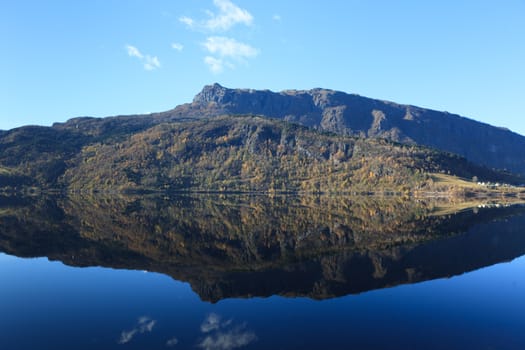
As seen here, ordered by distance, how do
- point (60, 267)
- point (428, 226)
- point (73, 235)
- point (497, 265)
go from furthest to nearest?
point (428, 226) → point (73, 235) → point (497, 265) → point (60, 267)

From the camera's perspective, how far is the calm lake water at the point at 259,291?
64.3 ft

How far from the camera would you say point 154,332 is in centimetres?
1989

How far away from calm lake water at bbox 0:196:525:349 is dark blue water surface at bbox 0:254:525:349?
0.32ft

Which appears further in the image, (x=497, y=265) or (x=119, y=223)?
(x=119, y=223)

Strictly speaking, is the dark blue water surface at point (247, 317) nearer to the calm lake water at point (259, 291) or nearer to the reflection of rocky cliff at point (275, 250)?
the calm lake water at point (259, 291)

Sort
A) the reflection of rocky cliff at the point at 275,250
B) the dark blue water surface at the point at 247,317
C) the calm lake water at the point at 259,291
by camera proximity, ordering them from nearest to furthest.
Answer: the dark blue water surface at the point at 247,317, the calm lake water at the point at 259,291, the reflection of rocky cliff at the point at 275,250

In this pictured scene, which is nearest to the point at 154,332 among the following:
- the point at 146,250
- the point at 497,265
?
the point at 146,250

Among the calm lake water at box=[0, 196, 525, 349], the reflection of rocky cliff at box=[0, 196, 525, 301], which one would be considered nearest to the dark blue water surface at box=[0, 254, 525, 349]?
the calm lake water at box=[0, 196, 525, 349]

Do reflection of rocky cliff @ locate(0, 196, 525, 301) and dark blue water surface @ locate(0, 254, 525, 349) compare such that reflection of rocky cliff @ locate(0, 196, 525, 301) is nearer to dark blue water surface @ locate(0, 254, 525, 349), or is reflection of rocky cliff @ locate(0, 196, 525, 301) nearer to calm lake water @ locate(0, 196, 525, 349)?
calm lake water @ locate(0, 196, 525, 349)

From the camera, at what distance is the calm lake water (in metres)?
19.6

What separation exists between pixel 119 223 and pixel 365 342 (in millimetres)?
56770

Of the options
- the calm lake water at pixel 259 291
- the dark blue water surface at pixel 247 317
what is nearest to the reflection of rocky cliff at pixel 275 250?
the calm lake water at pixel 259 291

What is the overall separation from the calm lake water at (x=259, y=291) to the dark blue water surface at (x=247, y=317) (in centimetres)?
10

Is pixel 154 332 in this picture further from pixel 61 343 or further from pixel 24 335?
pixel 24 335
